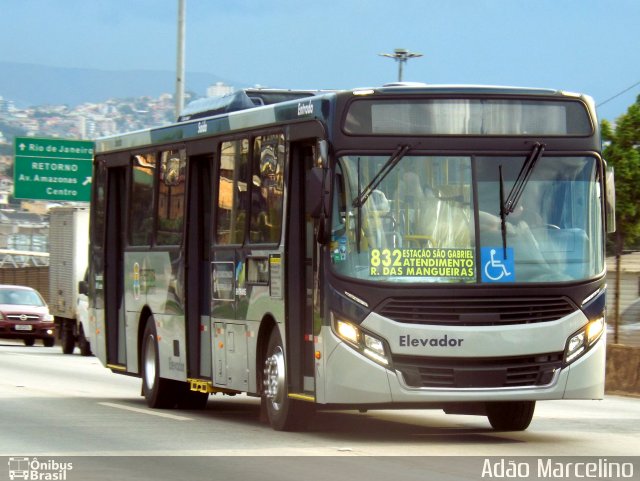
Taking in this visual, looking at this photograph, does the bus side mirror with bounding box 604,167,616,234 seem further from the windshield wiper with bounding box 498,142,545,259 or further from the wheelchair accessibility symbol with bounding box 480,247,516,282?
the wheelchair accessibility symbol with bounding box 480,247,516,282

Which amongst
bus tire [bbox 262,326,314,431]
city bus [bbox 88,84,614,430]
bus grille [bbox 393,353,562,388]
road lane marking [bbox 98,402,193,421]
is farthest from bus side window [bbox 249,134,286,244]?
road lane marking [bbox 98,402,193,421]

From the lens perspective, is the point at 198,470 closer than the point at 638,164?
Yes

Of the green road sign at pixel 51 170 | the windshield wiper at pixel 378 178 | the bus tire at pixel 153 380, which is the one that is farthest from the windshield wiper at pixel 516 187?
the green road sign at pixel 51 170

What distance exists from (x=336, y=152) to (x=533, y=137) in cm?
173

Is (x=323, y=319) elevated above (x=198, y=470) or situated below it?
above

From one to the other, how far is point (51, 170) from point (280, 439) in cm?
3442

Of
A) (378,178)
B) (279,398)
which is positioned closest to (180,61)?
(279,398)

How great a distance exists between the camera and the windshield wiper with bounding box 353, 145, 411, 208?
14023 millimetres

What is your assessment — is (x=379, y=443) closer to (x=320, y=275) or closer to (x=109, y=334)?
(x=320, y=275)

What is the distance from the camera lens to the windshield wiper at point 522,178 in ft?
46.4

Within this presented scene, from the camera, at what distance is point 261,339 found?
1576 cm

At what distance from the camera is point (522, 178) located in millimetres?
14242

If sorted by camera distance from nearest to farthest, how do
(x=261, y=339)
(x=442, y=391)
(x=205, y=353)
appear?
(x=442, y=391)
(x=261, y=339)
(x=205, y=353)

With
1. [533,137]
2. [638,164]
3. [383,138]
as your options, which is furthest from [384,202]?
[638,164]
